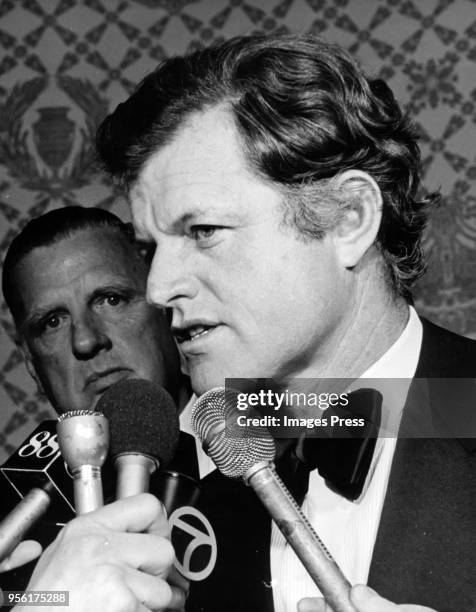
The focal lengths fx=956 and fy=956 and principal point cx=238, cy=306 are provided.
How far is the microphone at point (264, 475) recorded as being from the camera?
0.73 meters

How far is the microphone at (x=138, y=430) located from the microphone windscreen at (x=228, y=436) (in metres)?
0.03

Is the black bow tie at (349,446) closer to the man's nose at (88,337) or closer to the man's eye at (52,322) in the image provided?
the man's nose at (88,337)

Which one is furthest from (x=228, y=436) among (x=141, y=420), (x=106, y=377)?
(x=106, y=377)

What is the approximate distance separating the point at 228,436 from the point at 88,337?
32.6 inches

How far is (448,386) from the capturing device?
1137mm

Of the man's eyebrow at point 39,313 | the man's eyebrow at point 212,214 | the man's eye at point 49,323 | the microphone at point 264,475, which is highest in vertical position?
the man's eyebrow at point 212,214

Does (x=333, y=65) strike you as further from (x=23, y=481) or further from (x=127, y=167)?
(x=23, y=481)

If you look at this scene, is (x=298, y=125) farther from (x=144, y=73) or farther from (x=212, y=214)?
(x=144, y=73)

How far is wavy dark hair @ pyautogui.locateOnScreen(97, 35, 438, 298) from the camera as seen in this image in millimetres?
1208

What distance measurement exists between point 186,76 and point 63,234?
58cm

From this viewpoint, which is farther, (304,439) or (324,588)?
(304,439)

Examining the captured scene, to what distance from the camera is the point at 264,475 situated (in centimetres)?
77

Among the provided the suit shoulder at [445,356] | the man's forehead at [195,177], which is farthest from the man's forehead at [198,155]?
the suit shoulder at [445,356]

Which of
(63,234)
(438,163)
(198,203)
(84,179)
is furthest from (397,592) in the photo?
(84,179)
